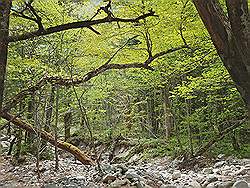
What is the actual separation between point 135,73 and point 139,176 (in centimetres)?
497

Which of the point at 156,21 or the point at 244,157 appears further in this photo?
the point at 244,157

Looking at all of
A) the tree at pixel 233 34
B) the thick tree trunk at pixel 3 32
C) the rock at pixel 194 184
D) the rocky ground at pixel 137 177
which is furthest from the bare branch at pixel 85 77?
the tree at pixel 233 34

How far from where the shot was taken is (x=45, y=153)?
1112 centimetres

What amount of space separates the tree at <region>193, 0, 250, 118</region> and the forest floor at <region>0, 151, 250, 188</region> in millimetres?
2587

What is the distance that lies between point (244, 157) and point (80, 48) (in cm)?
546

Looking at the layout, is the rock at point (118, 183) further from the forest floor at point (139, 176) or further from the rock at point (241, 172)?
the rock at point (241, 172)

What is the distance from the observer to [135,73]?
422 inches

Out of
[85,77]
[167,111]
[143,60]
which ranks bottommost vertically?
[167,111]

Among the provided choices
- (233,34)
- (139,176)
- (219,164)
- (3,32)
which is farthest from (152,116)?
(233,34)

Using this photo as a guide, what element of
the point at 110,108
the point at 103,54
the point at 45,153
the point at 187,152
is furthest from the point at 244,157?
the point at 110,108

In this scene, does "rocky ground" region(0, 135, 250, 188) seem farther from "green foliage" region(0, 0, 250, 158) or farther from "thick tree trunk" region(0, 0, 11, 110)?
"thick tree trunk" region(0, 0, 11, 110)

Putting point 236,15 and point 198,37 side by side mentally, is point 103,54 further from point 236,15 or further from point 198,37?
point 236,15

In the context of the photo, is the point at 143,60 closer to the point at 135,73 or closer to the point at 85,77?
the point at 85,77

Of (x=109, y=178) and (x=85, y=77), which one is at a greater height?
(x=85, y=77)
